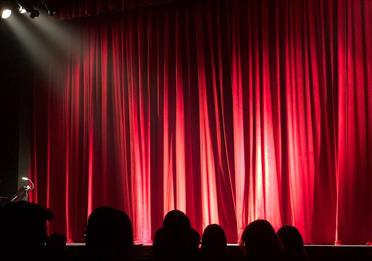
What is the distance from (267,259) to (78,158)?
489 centimetres

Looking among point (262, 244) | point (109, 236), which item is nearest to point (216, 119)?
point (262, 244)

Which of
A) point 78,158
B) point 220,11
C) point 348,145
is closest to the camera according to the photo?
point 348,145

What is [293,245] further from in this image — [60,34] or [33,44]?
[33,44]

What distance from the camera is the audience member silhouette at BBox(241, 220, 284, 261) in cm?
246

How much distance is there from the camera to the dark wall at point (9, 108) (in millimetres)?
Result: 7047

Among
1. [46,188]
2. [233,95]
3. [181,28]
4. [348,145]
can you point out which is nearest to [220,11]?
[181,28]

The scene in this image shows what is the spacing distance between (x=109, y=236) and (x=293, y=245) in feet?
5.79

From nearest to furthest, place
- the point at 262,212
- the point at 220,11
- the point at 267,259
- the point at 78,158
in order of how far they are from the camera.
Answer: the point at 267,259, the point at 262,212, the point at 220,11, the point at 78,158

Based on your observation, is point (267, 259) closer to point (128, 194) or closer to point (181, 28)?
point (128, 194)

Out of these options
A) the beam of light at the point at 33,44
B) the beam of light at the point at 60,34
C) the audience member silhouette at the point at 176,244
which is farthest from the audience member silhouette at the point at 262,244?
the beam of light at the point at 33,44

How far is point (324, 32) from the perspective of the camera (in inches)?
227

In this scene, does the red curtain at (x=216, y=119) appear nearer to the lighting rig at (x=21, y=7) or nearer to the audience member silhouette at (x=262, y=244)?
the lighting rig at (x=21, y=7)

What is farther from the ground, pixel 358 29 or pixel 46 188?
pixel 358 29

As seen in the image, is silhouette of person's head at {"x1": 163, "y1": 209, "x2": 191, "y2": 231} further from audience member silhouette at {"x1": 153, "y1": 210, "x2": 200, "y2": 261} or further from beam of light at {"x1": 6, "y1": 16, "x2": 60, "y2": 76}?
beam of light at {"x1": 6, "y1": 16, "x2": 60, "y2": 76}
